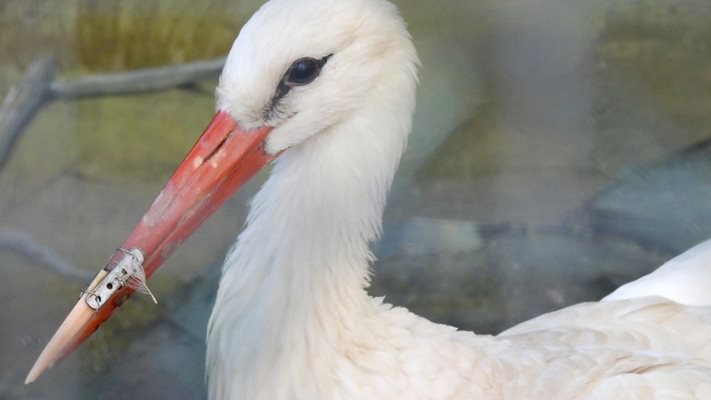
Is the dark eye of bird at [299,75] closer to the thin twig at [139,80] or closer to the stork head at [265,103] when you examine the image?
the stork head at [265,103]

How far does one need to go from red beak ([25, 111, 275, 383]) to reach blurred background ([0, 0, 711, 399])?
922 mm

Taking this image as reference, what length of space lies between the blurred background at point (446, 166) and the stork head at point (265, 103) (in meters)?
0.94

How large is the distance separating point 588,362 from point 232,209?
3.89 feet

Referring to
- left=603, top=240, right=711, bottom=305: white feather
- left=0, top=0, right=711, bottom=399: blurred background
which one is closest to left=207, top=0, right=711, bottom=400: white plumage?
left=603, top=240, right=711, bottom=305: white feather

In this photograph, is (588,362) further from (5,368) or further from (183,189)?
(5,368)

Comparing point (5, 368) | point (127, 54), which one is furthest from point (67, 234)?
point (127, 54)

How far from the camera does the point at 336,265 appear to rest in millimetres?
1247

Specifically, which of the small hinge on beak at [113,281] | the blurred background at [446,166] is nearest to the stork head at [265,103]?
the small hinge on beak at [113,281]

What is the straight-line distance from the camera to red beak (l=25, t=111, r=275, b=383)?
44.4 inches

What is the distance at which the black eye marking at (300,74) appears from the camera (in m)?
1.17

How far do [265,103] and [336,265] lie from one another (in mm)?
236

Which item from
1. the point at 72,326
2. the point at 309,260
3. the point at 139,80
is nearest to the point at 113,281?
the point at 72,326

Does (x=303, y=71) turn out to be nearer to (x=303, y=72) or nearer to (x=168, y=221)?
(x=303, y=72)

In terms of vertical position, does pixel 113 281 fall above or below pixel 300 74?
below
